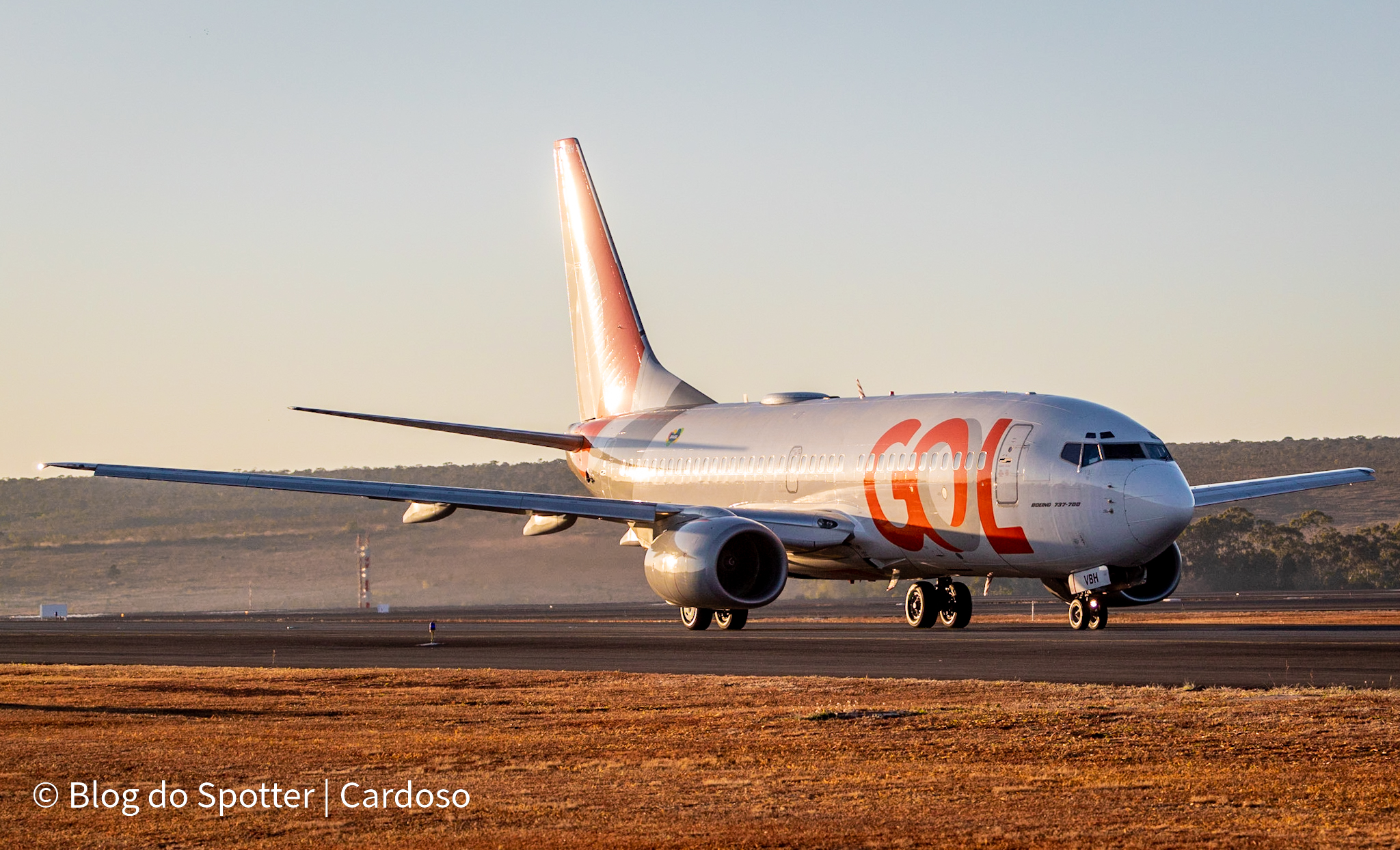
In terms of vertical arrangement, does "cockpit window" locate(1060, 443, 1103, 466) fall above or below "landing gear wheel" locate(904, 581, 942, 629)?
above

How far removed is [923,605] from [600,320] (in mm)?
15088

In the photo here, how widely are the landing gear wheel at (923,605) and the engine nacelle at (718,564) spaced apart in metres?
3.82

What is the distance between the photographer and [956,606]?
36625mm

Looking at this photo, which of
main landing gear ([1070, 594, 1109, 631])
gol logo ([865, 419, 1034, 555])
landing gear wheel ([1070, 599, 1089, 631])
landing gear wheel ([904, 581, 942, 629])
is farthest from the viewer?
landing gear wheel ([904, 581, 942, 629])

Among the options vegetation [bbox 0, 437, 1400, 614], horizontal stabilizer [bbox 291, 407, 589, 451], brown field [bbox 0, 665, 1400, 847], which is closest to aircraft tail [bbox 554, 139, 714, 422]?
horizontal stabilizer [bbox 291, 407, 589, 451]

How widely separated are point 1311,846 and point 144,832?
695 cm

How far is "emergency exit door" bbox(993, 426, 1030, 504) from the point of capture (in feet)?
105

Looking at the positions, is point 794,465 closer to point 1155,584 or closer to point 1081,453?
point 1155,584

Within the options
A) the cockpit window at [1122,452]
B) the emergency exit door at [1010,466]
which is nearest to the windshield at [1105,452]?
the cockpit window at [1122,452]

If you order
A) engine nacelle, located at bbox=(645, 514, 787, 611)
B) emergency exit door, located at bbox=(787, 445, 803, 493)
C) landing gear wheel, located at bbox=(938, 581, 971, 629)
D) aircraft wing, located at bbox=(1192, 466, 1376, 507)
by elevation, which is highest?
emergency exit door, located at bbox=(787, 445, 803, 493)

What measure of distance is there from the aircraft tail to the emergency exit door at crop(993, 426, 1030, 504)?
14213 millimetres

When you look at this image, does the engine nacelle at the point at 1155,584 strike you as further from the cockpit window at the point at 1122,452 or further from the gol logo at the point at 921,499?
the cockpit window at the point at 1122,452

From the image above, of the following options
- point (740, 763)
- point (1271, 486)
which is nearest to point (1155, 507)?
point (1271, 486)

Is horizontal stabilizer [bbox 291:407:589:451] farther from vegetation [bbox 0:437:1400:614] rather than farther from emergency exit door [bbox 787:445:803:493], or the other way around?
vegetation [bbox 0:437:1400:614]
